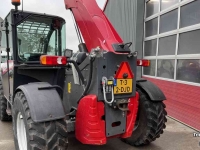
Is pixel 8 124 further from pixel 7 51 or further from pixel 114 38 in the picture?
pixel 114 38

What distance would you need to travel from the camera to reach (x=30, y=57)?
140 inches

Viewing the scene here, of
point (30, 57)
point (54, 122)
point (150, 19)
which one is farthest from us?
point (150, 19)

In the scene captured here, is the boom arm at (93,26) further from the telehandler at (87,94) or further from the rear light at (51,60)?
the rear light at (51,60)

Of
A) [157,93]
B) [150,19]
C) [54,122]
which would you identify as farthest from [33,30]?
[150,19]

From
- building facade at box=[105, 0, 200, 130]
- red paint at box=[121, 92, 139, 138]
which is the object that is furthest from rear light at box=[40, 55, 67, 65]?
building facade at box=[105, 0, 200, 130]

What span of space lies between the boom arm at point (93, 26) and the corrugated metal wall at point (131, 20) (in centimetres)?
449

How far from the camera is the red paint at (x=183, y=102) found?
4512mm

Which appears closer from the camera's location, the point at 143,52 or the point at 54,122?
the point at 54,122

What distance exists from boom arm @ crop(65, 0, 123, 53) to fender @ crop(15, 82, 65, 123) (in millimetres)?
877

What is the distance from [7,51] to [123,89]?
7.93 ft

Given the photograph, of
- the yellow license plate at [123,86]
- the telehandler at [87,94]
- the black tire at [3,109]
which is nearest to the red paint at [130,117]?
the telehandler at [87,94]

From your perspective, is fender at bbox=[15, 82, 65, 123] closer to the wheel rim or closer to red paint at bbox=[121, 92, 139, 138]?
the wheel rim

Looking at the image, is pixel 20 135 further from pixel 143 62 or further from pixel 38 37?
pixel 143 62

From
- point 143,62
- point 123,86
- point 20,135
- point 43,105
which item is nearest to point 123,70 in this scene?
point 123,86
